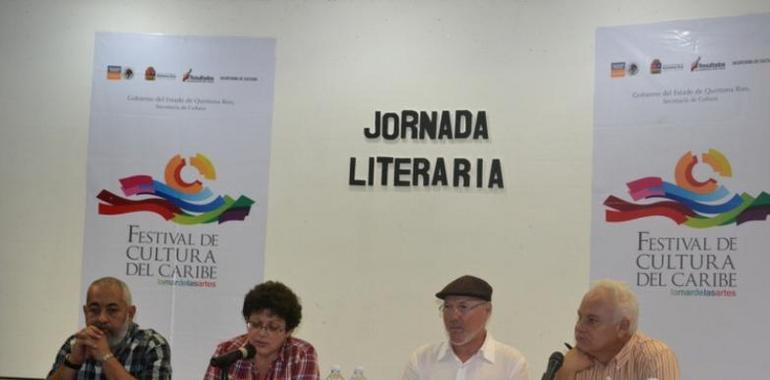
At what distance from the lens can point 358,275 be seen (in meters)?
5.56

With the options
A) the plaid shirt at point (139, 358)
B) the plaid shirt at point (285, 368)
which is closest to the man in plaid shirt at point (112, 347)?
the plaid shirt at point (139, 358)

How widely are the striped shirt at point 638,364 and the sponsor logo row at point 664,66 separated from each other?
1.79 metres

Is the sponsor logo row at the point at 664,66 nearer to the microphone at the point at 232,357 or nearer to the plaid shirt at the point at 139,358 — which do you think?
the microphone at the point at 232,357

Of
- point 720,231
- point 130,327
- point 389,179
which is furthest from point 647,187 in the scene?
point 130,327

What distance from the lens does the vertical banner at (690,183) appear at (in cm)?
491

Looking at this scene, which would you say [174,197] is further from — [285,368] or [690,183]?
[690,183]

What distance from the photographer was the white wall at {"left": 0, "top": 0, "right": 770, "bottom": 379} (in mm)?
5348

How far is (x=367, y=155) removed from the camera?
559cm

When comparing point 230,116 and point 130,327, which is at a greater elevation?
point 230,116

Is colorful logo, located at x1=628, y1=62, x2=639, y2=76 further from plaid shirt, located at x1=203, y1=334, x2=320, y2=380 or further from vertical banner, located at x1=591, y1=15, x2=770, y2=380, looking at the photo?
plaid shirt, located at x1=203, y1=334, x2=320, y2=380

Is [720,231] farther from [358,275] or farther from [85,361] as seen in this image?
[85,361]

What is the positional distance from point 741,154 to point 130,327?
3.13 meters

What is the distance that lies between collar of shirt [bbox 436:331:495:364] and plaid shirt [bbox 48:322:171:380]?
1.22 meters

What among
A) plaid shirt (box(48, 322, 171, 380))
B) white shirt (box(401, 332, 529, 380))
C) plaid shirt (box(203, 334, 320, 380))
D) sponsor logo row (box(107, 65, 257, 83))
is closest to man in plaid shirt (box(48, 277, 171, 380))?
plaid shirt (box(48, 322, 171, 380))
